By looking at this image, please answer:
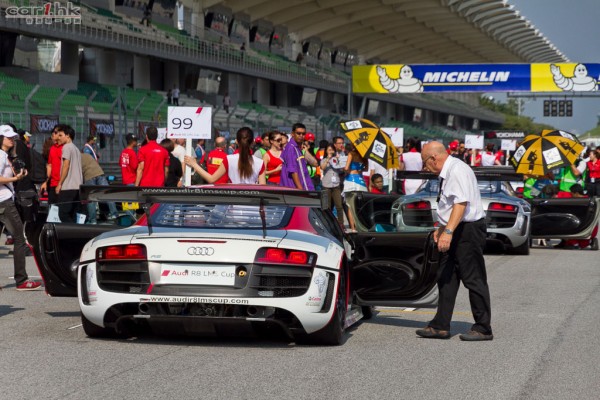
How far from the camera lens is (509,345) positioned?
8516 millimetres

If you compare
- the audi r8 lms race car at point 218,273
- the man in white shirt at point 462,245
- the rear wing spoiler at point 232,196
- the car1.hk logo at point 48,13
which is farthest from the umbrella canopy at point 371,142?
the car1.hk logo at point 48,13

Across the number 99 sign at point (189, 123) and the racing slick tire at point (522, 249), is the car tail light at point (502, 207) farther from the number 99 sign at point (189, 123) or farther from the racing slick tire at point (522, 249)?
the number 99 sign at point (189, 123)

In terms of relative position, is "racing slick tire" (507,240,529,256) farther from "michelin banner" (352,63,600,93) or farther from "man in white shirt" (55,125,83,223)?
"michelin banner" (352,63,600,93)

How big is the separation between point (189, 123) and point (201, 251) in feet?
35.9

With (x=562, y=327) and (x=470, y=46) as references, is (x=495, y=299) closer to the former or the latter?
(x=562, y=327)

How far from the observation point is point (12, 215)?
38.7ft

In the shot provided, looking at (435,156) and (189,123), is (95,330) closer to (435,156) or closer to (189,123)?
(435,156)

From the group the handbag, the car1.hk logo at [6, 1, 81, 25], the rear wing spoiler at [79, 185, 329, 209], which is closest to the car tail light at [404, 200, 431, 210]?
the handbag

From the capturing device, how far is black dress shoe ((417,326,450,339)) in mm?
8805

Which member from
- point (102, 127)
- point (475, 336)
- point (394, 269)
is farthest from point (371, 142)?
point (475, 336)

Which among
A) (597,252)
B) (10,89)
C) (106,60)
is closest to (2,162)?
(597,252)

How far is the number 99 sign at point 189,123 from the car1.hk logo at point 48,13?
17.4 metres

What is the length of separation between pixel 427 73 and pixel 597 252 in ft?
105

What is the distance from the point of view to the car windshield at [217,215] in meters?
8.56
